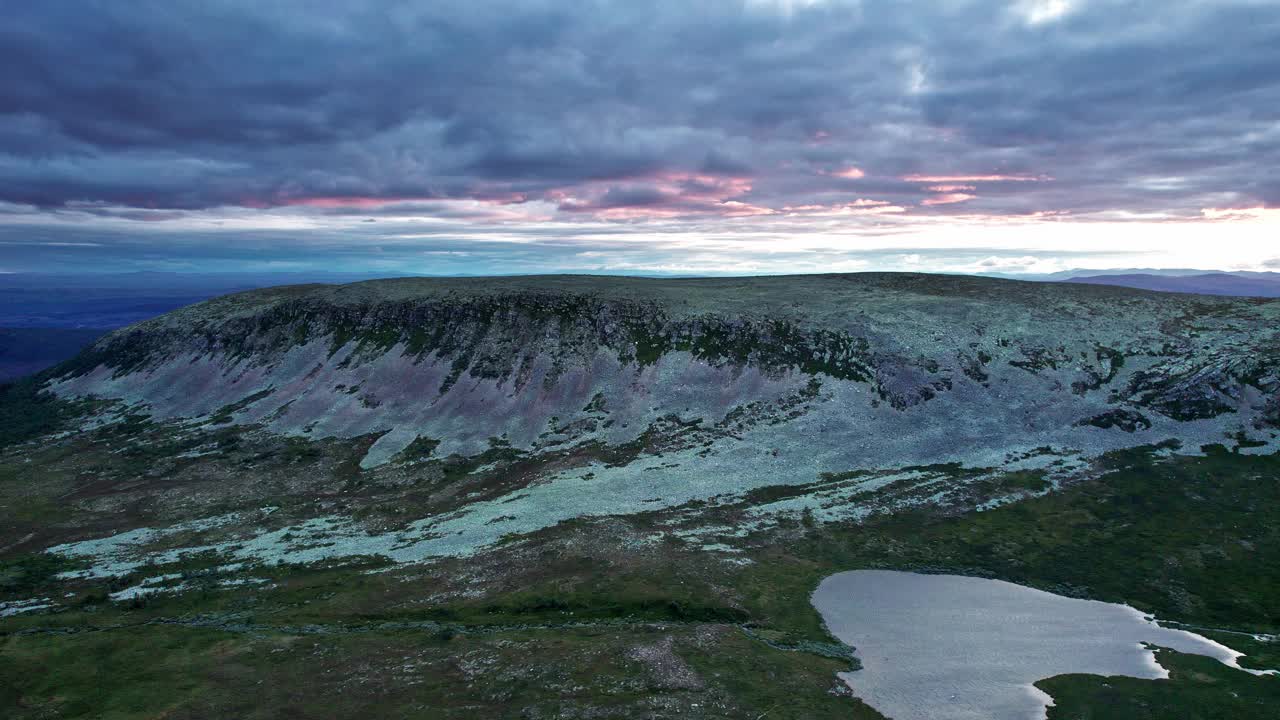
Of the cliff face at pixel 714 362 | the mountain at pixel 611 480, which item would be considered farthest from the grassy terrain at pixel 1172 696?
the cliff face at pixel 714 362

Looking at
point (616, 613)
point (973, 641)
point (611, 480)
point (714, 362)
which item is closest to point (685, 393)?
point (714, 362)

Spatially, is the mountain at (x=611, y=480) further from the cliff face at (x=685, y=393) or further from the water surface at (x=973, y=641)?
the water surface at (x=973, y=641)

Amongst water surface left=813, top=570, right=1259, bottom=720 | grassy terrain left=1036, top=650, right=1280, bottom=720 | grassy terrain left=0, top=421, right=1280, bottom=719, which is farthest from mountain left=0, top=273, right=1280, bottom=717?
water surface left=813, top=570, right=1259, bottom=720

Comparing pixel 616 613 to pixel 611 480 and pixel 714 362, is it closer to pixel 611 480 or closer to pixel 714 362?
pixel 611 480

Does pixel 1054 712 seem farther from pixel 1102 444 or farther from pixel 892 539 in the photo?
pixel 1102 444

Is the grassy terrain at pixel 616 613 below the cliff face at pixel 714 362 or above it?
below

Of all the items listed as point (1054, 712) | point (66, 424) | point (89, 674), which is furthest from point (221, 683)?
point (66, 424)
